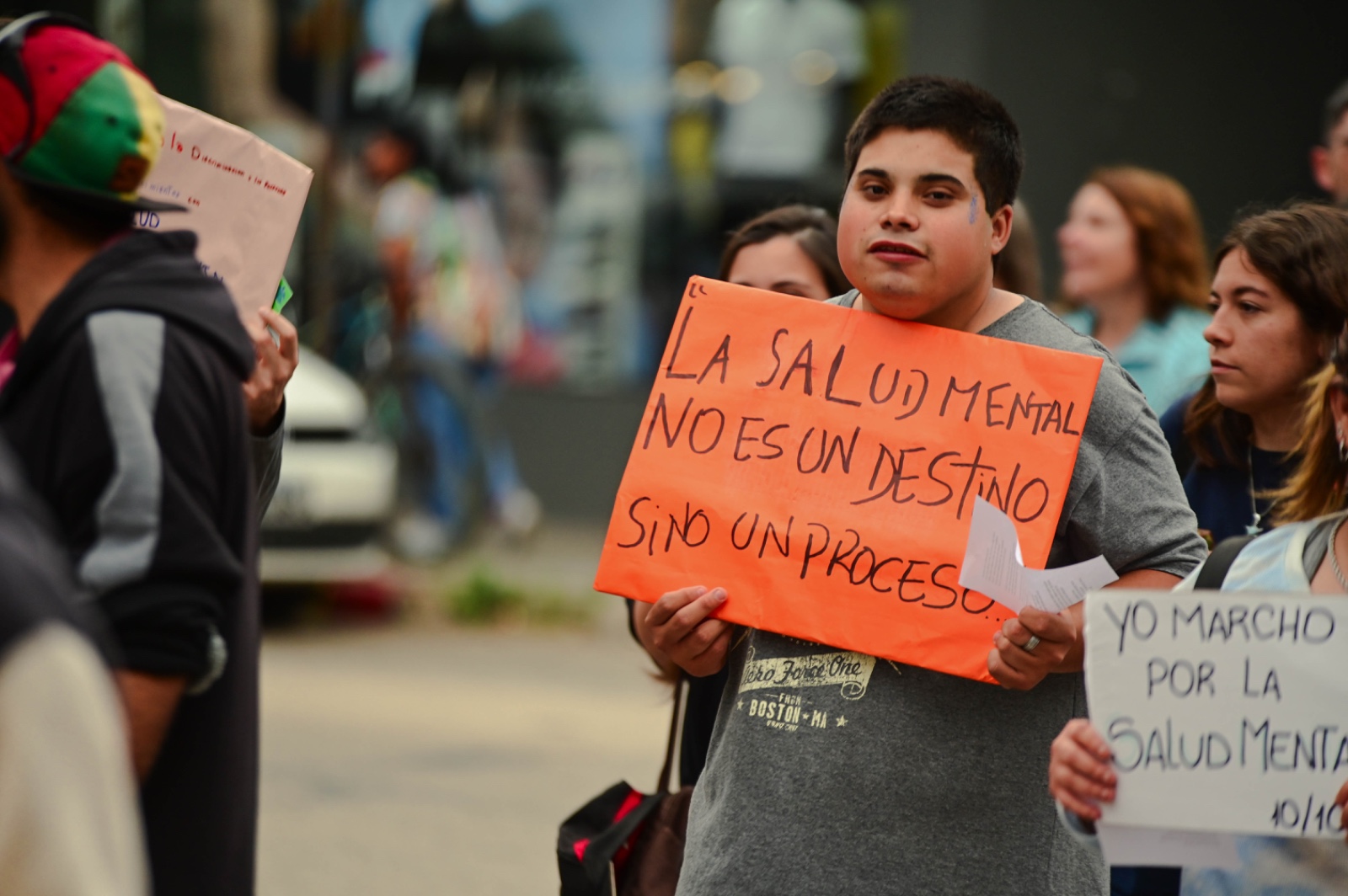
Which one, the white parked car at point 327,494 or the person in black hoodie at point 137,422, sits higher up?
the person in black hoodie at point 137,422

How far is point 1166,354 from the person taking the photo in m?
4.84

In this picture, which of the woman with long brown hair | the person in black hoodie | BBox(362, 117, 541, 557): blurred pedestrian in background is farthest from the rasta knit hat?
BBox(362, 117, 541, 557): blurred pedestrian in background

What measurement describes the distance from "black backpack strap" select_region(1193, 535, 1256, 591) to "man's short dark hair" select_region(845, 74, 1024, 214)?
602 millimetres

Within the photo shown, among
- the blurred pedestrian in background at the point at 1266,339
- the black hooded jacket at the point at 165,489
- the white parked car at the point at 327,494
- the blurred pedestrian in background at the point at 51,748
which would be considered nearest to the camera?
the blurred pedestrian in background at the point at 51,748

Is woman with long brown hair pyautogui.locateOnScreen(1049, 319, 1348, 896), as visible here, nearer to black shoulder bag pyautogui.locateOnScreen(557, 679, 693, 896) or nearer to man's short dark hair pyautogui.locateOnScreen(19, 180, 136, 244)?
black shoulder bag pyautogui.locateOnScreen(557, 679, 693, 896)

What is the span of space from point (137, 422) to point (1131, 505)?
1.38 meters

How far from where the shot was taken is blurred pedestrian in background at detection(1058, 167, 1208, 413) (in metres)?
5.00

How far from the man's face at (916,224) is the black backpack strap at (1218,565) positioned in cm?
53

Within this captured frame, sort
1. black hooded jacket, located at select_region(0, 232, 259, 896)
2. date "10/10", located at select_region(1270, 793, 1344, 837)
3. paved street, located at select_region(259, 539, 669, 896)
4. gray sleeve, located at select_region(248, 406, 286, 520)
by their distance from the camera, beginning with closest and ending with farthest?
black hooded jacket, located at select_region(0, 232, 259, 896) < date "10/10", located at select_region(1270, 793, 1344, 837) < gray sleeve, located at select_region(248, 406, 286, 520) < paved street, located at select_region(259, 539, 669, 896)

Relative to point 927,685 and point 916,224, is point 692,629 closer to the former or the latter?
point 927,685

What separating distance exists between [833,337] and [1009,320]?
27 centimetres

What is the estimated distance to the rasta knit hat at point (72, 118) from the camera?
6.22 feet

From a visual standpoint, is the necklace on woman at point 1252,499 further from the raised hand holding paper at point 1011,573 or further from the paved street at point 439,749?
the paved street at point 439,749

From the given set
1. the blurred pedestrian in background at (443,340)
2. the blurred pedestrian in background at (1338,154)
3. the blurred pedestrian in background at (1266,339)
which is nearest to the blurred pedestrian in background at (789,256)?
the blurred pedestrian in background at (1266,339)
